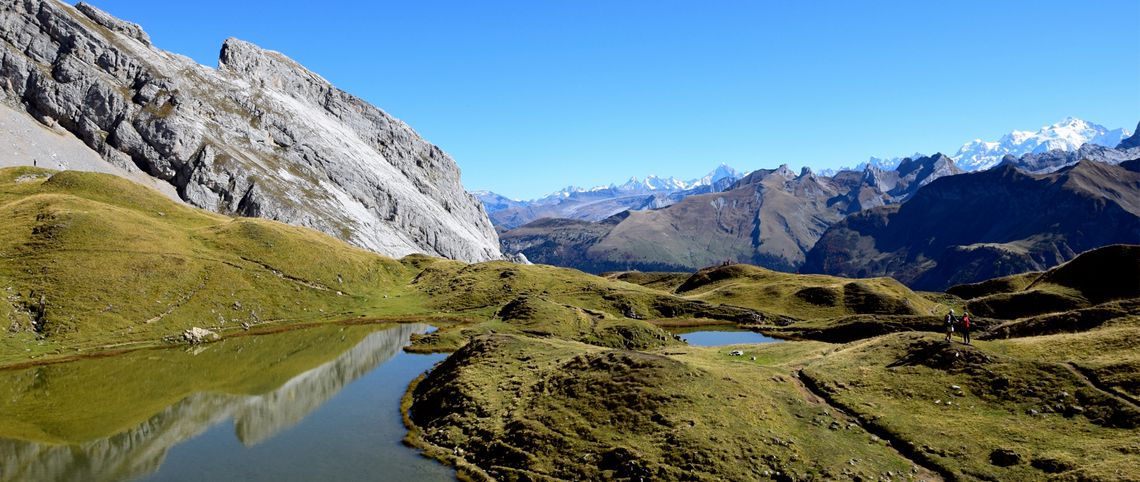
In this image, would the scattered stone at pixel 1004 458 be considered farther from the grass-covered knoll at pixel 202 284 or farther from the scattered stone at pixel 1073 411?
the grass-covered knoll at pixel 202 284

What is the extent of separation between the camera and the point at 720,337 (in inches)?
4796

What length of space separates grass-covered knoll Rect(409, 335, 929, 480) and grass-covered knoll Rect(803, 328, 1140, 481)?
3.36 metres

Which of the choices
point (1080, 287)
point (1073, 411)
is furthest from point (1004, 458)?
point (1080, 287)

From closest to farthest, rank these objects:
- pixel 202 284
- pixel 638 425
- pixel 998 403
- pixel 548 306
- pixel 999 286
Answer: pixel 998 403 < pixel 638 425 < pixel 202 284 < pixel 548 306 < pixel 999 286

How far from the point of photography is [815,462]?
41.3 metres

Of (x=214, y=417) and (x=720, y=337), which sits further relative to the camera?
(x=720, y=337)

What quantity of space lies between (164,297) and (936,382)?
118 m

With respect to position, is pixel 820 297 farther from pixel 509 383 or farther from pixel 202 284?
pixel 202 284

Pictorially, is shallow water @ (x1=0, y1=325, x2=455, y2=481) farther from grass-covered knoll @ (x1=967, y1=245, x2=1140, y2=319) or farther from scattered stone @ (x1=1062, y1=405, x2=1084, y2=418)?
grass-covered knoll @ (x1=967, y1=245, x2=1140, y2=319)

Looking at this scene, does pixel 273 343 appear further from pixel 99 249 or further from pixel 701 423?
pixel 701 423

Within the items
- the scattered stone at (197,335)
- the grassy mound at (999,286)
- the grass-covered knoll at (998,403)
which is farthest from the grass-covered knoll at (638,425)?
the grassy mound at (999,286)

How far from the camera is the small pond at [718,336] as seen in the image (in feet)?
378

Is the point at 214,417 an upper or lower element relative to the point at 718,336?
lower

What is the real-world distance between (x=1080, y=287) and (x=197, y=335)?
519 feet
